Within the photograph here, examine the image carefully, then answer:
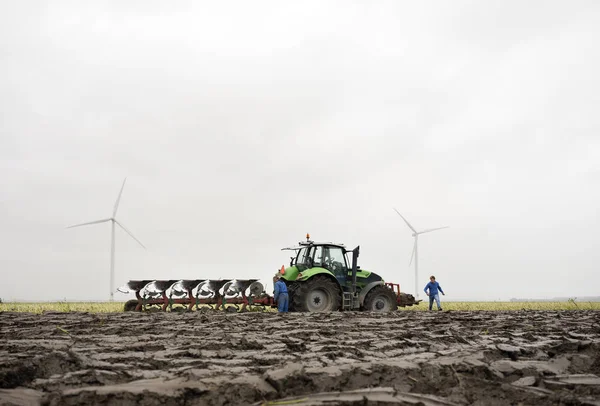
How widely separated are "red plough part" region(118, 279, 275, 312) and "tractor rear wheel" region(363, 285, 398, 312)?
8.34ft

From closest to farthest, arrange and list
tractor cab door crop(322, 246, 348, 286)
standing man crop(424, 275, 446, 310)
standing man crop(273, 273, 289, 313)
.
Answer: standing man crop(273, 273, 289, 313) < tractor cab door crop(322, 246, 348, 286) < standing man crop(424, 275, 446, 310)

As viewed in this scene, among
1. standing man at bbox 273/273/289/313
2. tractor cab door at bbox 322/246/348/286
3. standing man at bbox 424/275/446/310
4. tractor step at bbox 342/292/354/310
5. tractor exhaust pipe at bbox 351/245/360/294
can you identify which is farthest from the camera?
standing man at bbox 424/275/446/310

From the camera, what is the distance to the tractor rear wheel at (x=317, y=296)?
44.6ft

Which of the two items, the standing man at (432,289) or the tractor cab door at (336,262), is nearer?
the tractor cab door at (336,262)

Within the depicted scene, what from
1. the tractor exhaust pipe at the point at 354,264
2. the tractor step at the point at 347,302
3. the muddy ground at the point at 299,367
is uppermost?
the tractor exhaust pipe at the point at 354,264

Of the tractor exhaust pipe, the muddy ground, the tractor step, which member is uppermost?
the tractor exhaust pipe

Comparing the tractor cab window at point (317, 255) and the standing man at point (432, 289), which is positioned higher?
the tractor cab window at point (317, 255)

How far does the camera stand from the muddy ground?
4.02 metres

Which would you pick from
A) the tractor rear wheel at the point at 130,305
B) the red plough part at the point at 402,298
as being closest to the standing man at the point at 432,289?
the red plough part at the point at 402,298

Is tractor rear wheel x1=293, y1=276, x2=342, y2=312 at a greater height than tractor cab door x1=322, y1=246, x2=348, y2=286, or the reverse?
tractor cab door x1=322, y1=246, x2=348, y2=286

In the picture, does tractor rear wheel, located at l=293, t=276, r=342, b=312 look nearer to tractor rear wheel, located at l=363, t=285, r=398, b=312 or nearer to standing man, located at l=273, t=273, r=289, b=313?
standing man, located at l=273, t=273, r=289, b=313

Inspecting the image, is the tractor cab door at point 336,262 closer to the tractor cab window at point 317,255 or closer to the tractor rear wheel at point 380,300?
the tractor cab window at point 317,255

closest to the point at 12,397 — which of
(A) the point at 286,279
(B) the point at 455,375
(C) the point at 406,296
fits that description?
(B) the point at 455,375

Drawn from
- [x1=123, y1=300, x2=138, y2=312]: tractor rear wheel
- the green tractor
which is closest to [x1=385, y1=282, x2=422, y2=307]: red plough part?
the green tractor
